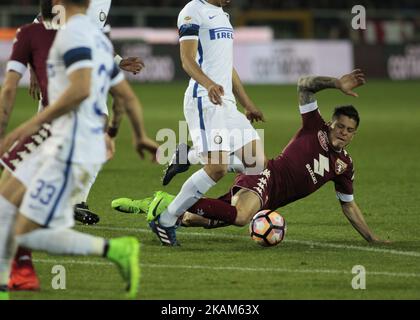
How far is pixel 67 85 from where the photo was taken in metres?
6.14

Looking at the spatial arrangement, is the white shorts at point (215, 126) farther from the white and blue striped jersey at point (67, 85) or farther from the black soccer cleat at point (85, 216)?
the white and blue striped jersey at point (67, 85)

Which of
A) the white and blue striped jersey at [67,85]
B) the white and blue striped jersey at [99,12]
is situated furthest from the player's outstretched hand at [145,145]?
the white and blue striped jersey at [99,12]

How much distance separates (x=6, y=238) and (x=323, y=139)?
363 centimetres

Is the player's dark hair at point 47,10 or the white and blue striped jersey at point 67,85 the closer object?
the white and blue striped jersey at point 67,85

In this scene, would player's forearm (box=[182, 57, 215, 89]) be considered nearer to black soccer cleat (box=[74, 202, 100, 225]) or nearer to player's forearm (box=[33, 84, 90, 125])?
black soccer cleat (box=[74, 202, 100, 225])

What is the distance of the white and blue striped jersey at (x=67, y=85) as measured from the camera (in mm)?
5988

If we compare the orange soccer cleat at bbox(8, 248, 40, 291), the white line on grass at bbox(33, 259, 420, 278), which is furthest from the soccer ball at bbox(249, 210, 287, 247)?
the orange soccer cleat at bbox(8, 248, 40, 291)

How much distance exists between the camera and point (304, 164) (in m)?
9.10

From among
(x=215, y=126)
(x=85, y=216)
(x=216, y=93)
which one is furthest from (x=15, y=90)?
(x=85, y=216)

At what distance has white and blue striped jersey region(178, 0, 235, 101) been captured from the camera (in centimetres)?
880

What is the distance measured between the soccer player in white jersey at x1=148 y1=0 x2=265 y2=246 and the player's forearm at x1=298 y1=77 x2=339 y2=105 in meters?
0.53

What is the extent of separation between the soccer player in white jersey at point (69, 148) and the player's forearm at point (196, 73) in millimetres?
2056

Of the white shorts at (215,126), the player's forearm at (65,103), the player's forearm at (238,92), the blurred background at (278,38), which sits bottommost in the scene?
the player's forearm at (65,103)

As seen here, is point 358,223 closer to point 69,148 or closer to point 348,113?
point 348,113
